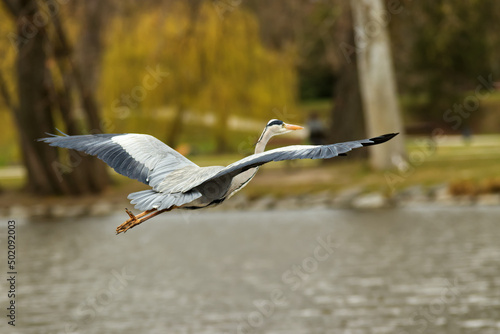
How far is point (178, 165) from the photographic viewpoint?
973 centimetres

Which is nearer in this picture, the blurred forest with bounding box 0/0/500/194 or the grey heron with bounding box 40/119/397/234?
the grey heron with bounding box 40/119/397/234

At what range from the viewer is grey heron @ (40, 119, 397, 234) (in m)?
8.56

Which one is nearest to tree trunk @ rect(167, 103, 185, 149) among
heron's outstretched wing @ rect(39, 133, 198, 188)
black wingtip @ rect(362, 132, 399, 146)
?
heron's outstretched wing @ rect(39, 133, 198, 188)

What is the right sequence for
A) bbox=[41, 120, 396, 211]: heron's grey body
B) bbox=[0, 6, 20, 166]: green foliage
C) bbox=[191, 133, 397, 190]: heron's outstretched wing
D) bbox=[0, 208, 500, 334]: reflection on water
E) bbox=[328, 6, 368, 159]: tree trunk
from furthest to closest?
bbox=[328, 6, 368, 159]: tree trunk → bbox=[0, 6, 20, 166]: green foliage → bbox=[0, 208, 500, 334]: reflection on water → bbox=[41, 120, 396, 211]: heron's grey body → bbox=[191, 133, 397, 190]: heron's outstretched wing

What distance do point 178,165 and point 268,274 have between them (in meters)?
15.2

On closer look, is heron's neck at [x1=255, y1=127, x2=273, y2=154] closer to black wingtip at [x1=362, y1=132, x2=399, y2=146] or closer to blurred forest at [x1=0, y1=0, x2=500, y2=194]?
black wingtip at [x1=362, y1=132, x2=399, y2=146]

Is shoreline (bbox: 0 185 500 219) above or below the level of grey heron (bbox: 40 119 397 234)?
below

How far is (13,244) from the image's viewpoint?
2892 cm

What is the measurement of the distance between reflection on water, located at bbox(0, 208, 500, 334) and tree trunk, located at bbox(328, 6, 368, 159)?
6247 mm

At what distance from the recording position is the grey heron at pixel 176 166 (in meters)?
8.56

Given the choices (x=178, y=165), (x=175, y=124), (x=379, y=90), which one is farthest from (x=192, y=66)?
(x=178, y=165)

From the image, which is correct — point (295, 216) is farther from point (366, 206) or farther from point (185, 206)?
point (185, 206)

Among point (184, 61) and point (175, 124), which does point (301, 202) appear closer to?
point (184, 61)

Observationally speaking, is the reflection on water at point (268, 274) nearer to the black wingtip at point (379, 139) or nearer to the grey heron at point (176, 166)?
the grey heron at point (176, 166)
